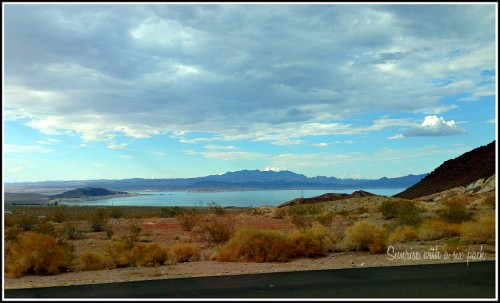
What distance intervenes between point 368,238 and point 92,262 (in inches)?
445

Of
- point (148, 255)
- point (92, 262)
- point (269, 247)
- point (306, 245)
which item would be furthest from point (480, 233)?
point (92, 262)

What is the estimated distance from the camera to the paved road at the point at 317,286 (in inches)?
487

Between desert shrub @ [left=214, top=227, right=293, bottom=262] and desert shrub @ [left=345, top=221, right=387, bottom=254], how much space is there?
3.21m

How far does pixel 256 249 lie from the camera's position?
20.2m

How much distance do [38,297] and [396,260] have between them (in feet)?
40.7

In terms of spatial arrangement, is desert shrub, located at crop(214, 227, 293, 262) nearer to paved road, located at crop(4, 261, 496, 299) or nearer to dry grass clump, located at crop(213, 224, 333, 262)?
dry grass clump, located at crop(213, 224, 333, 262)

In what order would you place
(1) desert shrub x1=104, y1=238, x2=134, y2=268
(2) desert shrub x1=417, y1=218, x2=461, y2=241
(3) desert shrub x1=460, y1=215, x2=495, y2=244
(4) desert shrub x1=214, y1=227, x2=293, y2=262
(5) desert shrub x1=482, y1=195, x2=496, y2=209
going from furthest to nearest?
(5) desert shrub x1=482, y1=195, x2=496, y2=209, (2) desert shrub x1=417, y1=218, x2=461, y2=241, (3) desert shrub x1=460, y1=215, x2=495, y2=244, (4) desert shrub x1=214, y1=227, x2=293, y2=262, (1) desert shrub x1=104, y1=238, x2=134, y2=268

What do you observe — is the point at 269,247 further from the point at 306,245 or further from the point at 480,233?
the point at 480,233

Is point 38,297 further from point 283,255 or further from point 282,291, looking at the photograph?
point 283,255

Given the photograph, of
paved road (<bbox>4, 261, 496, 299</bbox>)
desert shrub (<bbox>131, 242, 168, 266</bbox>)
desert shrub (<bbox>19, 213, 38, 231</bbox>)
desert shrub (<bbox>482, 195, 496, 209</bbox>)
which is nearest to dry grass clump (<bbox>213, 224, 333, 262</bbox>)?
desert shrub (<bbox>131, 242, 168, 266</bbox>)

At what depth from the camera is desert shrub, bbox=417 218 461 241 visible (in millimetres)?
24703

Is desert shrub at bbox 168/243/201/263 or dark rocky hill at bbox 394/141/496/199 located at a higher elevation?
dark rocky hill at bbox 394/141/496/199

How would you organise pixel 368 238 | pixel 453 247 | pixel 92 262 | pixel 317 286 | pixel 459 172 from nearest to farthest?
pixel 317 286
pixel 92 262
pixel 453 247
pixel 368 238
pixel 459 172

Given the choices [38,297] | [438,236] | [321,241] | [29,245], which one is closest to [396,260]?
[321,241]
